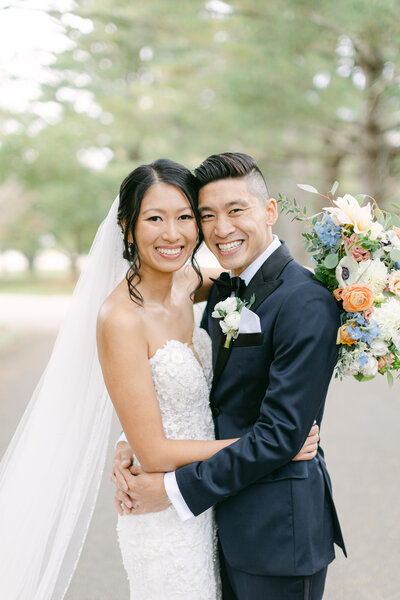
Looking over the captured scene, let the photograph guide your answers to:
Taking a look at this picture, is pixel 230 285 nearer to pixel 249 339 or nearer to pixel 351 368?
pixel 249 339

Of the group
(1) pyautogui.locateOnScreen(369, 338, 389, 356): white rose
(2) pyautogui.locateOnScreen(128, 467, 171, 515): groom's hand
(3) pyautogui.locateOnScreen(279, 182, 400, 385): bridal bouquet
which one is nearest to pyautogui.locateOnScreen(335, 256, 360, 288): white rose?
(3) pyautogui.locateOnScreen(279, 182, 400, 385): bridal bouquet

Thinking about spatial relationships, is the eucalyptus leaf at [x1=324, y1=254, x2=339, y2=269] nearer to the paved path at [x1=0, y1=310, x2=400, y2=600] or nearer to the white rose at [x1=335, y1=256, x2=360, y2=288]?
the white rose at [x1=335, y1=256, x2=360, y2=288]

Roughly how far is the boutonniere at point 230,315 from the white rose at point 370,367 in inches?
19.0

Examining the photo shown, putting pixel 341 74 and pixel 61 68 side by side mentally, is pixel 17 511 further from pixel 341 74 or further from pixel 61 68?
pixel 61 68

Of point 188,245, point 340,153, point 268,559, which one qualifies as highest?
point 340,153

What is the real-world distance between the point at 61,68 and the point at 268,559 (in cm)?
2036

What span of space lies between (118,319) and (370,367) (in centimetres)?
98

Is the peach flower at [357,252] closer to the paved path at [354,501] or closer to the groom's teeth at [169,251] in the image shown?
the groom's teeth at [169,251]

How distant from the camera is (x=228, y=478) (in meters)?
1.99

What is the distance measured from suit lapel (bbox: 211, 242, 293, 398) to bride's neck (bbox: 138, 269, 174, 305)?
34 centimetres

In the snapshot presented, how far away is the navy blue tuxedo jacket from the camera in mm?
1936

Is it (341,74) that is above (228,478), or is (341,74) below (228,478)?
above

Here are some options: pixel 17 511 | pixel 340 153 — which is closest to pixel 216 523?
pixel 17 511

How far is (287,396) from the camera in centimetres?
192
